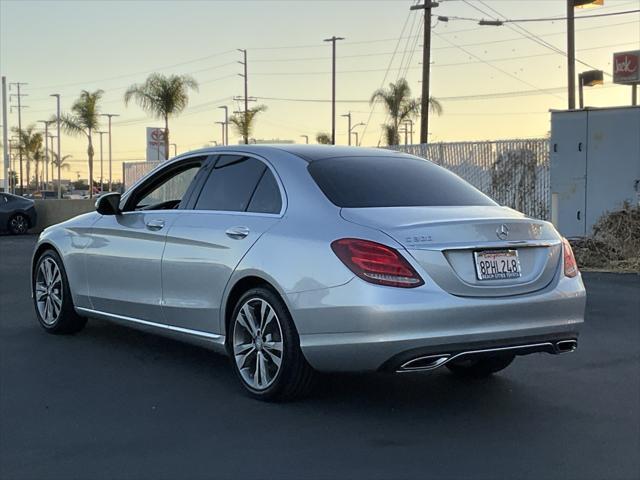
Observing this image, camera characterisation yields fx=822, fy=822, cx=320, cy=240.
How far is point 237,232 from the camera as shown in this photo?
5234 millimetres

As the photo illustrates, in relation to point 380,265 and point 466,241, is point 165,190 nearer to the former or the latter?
point 380,265

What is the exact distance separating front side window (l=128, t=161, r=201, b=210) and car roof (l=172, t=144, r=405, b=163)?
0.26 metres

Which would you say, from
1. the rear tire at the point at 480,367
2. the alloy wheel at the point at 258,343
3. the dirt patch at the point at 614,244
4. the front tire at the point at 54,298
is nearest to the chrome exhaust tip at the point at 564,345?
the rear tire at the point at 480,367

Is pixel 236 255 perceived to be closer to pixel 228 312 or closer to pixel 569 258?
pixel 228 312

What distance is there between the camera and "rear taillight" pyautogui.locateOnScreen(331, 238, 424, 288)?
441cm

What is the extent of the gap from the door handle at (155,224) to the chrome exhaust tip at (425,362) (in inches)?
91.4

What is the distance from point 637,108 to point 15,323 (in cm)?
1375

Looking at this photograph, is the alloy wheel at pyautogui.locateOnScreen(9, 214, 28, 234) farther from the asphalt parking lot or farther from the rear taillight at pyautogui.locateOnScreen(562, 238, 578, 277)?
the rear taillight at pyautogui.locateOnScreen(562, 238, 578, 277)

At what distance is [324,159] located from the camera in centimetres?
546

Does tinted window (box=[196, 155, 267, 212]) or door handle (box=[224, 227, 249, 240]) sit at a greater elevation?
tinted window (box=[196, 155, 267, 212])

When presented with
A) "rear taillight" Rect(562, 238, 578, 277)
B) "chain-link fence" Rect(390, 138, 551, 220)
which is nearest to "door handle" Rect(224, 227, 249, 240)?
"rear taillight" Rect(562, 238, 578, 277)

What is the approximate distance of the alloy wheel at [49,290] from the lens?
7098 millimetres

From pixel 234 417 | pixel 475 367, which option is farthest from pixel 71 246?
pixel 475 367

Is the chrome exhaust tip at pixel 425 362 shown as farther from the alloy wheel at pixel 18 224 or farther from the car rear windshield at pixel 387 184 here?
the alloy wheel at pixel 18 224
